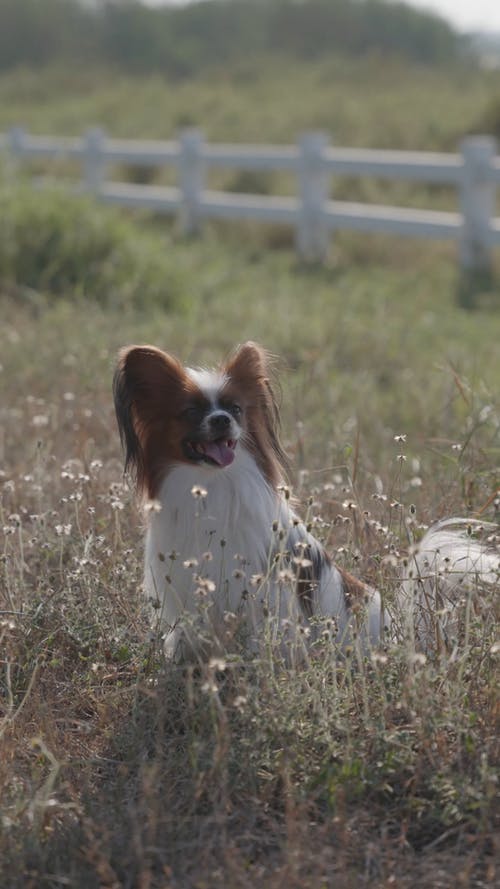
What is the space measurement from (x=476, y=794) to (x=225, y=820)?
0.59 m

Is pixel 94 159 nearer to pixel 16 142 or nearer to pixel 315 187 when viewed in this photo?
pixel 16 142

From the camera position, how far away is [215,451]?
12.4 ft

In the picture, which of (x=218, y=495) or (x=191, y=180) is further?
(x=191, y=180)

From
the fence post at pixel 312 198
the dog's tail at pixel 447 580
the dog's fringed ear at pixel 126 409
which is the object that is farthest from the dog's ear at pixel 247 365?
the fence post at pixel 312 198

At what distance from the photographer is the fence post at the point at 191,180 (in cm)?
1577

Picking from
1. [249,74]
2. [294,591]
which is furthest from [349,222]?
[249,74]

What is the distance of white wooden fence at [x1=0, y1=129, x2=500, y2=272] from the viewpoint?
12219 millimetres

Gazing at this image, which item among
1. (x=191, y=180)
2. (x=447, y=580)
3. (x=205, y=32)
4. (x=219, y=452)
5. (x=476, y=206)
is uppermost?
(x=205, y=32)

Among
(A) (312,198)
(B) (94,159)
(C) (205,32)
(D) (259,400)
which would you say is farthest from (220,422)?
(C) (205,32)

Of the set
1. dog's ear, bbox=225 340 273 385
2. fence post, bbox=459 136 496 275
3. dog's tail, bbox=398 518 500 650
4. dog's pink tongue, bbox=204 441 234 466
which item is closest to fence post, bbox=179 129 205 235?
fence post, bbox=459 136 496 275

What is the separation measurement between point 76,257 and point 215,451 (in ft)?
21.8

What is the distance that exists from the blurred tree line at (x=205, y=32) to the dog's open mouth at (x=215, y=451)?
42.8m

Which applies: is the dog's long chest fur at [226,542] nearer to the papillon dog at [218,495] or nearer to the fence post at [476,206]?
the papillon dog at [218,495]

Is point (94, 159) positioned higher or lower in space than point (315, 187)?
higher
